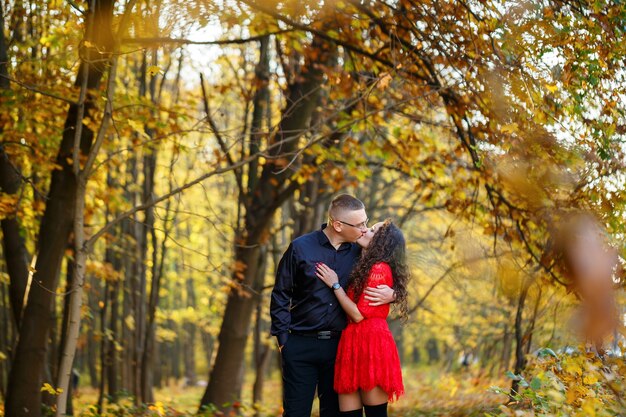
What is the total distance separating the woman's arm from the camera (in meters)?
4.91

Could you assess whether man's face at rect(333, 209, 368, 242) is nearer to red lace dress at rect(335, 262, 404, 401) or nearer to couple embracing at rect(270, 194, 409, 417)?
couple embracing at rect(270, 194, 409, 417)

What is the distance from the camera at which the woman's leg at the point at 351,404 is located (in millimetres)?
4980

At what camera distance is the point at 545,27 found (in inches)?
226

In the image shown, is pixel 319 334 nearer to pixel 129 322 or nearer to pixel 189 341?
pixel 129 322

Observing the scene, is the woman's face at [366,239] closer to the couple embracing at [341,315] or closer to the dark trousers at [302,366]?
the couple embracing at [341,315]

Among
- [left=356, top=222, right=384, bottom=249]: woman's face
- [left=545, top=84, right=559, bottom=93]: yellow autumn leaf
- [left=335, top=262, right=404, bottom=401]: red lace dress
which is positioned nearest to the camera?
[left=335, top=262, right=404, bottom=401]: red lace dress

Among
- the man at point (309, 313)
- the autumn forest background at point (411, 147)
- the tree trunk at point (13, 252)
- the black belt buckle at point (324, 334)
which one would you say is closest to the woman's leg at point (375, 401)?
the man at point (309, 313)

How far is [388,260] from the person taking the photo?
16.5 feet

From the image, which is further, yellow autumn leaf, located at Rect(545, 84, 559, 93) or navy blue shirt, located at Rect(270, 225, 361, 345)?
yellow autumn leaf, located at Rect(545, 84, 559, 93)

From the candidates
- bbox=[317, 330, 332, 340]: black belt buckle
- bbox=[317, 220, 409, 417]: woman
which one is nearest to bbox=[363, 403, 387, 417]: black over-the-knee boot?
bbox=[317, 220, 409, 417]: woman

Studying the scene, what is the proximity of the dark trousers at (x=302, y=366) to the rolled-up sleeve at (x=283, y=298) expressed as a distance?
0.37 feet

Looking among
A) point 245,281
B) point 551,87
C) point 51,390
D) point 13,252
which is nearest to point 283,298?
point 51,390

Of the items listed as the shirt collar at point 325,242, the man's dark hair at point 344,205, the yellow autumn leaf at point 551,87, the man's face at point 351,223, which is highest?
the yellow autumn leaf at point 551,87

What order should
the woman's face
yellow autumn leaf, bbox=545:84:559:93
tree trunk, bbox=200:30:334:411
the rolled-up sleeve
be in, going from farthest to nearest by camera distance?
1. tree trunk, bbox=200:30:334:411
2. yellow autumn leaf, bbox=545:84:559:93
3. the woman's face
4. the rolled-up sleeve
